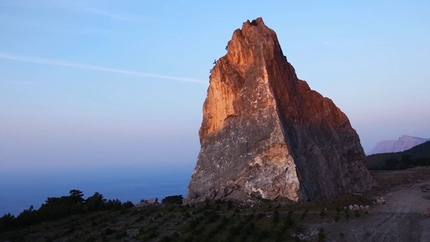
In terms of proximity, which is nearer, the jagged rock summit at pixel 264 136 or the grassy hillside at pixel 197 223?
the grassy hillside at pixel 197 223

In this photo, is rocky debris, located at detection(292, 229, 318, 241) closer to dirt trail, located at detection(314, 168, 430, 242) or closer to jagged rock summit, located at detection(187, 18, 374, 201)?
dirt trail, located at detection(314, 168, 430, 242)

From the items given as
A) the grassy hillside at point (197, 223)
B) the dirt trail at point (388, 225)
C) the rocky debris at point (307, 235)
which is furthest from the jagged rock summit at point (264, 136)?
the rocky debris at point (307, 235)

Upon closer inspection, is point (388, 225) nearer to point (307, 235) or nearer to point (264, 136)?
point (307, 235)

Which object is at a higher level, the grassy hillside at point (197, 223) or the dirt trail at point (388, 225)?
the grassy hillside at point (197, 223)

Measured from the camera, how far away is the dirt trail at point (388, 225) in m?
17.3

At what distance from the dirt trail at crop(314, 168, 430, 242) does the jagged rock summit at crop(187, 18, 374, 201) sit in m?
4.67

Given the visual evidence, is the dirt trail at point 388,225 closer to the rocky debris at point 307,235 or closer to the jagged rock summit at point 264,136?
the rocky debris at point 307,235

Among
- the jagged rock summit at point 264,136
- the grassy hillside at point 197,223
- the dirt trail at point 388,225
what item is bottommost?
the dirt trail at point 388,225

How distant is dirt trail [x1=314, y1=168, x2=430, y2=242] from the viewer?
56.9ft

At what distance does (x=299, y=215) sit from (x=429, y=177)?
21614mm

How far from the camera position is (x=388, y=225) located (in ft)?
63.1

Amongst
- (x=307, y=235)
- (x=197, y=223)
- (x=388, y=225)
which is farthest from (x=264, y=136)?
(x=307, y=235)

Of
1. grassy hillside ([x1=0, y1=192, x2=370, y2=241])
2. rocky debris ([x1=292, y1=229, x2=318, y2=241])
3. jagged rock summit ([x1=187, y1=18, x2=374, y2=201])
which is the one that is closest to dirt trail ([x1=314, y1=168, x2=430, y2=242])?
rocky debris ([x1=292, y1=229, x2=318, y2=241])

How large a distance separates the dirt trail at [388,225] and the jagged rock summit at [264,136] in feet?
15.3
